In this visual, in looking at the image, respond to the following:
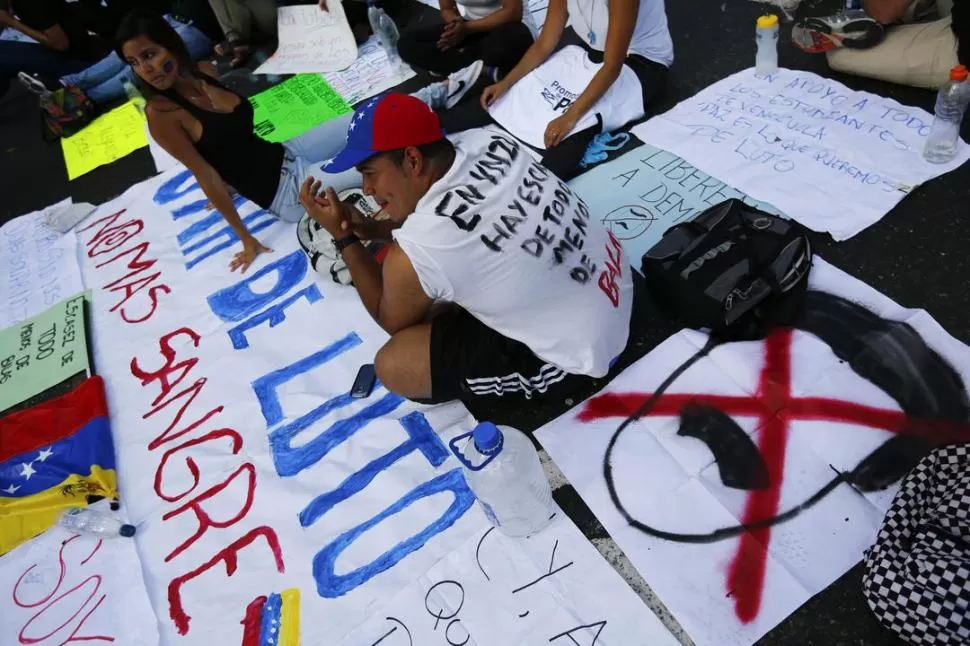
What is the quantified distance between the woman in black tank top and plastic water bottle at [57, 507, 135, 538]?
102 centimetres

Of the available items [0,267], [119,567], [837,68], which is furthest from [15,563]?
[837,68]

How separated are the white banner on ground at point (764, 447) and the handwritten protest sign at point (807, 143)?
0.35m

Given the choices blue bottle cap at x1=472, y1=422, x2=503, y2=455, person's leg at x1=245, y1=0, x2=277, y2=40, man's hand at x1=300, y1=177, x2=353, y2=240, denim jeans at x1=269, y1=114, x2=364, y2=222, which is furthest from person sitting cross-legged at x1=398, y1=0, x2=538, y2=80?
blue bottle cap at x1=472, y1=422, x2=503, y2=455

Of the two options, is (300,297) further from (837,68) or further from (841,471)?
(837,68)

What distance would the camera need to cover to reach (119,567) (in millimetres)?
1765

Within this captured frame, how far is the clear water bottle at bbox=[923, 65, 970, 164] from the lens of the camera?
A: 1.99m

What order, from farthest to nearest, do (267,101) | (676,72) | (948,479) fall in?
(267,101) < (676,72) < (948,479)

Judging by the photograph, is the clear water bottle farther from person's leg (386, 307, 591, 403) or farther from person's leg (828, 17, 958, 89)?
person's leg (386, 307, 591, 403)

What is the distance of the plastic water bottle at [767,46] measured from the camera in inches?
97.0

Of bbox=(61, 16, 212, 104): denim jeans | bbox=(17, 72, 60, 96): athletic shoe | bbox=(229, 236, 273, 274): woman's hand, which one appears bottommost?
bbox=(229, 236, 273, 274): woman's hand

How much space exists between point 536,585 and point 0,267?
2880 millimetres

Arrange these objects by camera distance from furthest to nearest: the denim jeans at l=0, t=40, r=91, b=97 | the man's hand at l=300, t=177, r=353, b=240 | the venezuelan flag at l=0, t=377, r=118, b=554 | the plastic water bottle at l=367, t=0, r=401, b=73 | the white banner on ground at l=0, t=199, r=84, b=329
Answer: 1. the denim jeans at l=0, t=40, r=91, b=97
2. the plastic water bottle at l=367, t=0, r=401, b=73
3. the white banner on ground at l=0, t=199, r=84, b=329
4. the venezuelan flag at l=0, t=377, r=118, b=554
5. the man's hand at l=300, t=177, r=353, b=240

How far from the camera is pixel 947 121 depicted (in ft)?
6.69

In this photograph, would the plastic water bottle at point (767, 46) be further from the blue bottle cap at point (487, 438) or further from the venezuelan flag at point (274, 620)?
the venezuelan flag at point (274, 620)
